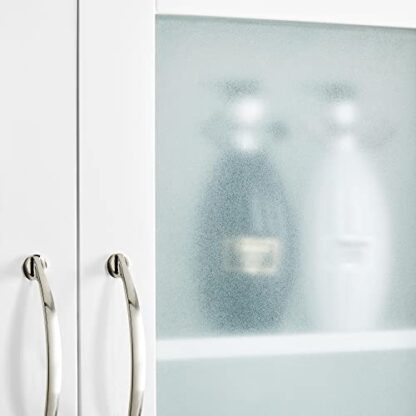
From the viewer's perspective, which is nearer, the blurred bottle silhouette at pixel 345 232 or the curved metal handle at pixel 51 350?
the curved metal handle at pixel 51 350

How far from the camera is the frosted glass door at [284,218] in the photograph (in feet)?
2.39

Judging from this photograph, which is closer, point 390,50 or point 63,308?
point 63,308

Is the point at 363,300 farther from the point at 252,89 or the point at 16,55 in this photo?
the point at 16,55

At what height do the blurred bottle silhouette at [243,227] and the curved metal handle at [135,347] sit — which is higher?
the blurred bottle silhouette at [243,227]

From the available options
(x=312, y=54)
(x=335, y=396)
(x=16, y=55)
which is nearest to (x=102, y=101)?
(x=16, y=55)

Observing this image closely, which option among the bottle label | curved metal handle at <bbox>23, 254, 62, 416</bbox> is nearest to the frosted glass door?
the bottle label

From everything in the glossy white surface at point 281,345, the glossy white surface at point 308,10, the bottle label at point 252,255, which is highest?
the glossy white surface at point 308,10

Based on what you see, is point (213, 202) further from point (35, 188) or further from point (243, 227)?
point (35, 188)

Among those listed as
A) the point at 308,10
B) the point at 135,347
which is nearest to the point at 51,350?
the point at 135,347

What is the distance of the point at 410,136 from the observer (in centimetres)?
79

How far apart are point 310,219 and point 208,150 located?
112 mm

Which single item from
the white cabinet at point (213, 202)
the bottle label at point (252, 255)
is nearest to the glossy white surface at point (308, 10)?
the white cabinet at point (213, 202)

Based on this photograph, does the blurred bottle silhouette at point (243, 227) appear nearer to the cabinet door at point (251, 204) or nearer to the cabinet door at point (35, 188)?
the cabinet door at point (251, 204)

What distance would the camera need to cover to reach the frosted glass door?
2.39 feet
